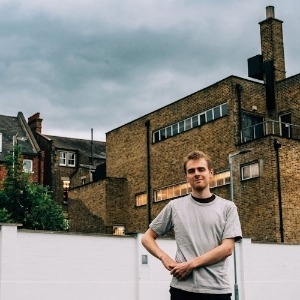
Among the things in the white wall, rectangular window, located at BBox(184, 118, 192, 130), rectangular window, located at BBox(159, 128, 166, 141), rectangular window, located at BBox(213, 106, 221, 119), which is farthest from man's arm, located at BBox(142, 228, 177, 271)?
rectangular window, located at BBox(159, 128, 166, 141)

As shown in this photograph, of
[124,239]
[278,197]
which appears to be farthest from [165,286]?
[278,197]

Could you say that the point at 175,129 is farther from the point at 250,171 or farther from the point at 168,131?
the point at 250,171

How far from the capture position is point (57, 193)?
5478cm

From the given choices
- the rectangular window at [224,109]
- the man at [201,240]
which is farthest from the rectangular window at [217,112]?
the man at [201,240]

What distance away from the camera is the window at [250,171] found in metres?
29.9

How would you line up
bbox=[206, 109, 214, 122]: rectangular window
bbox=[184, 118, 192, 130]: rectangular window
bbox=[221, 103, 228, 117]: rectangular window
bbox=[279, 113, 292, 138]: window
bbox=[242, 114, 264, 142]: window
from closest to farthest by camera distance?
bbox=[242, 114, 264, 142]: window → bbox=[221, 103, 228, 117]: rectangular window → bbox=[279, 113, 292, 138]: window → bbox=[206, 109, 214, 122]: rectangular window → bbox=[184, 118, 192, 130]: rectangular window

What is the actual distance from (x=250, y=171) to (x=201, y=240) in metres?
26.8

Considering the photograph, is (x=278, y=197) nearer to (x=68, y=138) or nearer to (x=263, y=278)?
(x=263, y=278)

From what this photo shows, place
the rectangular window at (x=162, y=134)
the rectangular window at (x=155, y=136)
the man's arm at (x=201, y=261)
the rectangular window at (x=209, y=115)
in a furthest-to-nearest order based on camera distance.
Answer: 1. the rectangular window at (x=155, y=136)
2. the rectangular window at (x=162, y=134)
3. the rectangular window at (x=209, y=115)
4. the man's arm at (x=201, y=261)

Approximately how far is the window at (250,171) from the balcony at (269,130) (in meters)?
2.12

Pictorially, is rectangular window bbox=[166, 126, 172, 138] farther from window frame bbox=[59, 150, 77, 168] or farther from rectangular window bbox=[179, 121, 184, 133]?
window frame bbox=[59, 150, 77, 168]

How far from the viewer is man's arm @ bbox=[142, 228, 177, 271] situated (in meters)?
3.79

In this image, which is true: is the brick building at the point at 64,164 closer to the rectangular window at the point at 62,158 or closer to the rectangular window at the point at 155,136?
the rectangular window at the point at 62,158

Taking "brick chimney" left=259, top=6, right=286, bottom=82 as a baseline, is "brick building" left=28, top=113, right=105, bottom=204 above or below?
below
